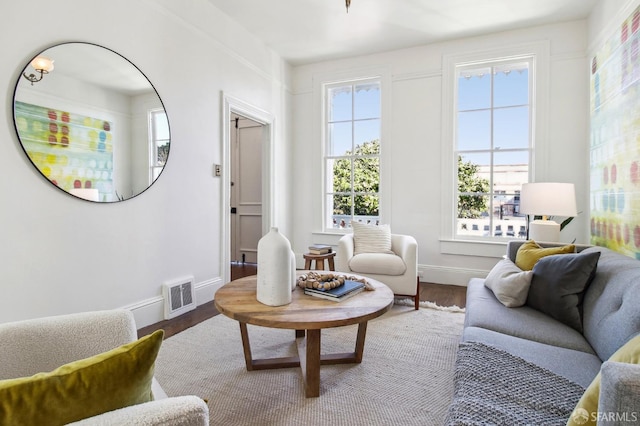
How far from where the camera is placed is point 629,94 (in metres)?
2.50

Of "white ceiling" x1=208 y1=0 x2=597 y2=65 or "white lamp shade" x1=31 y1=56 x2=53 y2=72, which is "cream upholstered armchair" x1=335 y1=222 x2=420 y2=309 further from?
"white lamp shade" x1=31 y1=56 x2=53 y2=72

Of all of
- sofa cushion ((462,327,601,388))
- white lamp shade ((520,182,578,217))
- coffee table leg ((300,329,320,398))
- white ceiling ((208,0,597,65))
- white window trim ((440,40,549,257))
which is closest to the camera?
sofa cushion ((462,327,601,388))

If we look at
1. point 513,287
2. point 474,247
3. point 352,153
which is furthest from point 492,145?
point 513,287

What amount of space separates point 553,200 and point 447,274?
5.28 feet

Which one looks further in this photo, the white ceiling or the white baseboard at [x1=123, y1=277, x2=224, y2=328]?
the white ceiling

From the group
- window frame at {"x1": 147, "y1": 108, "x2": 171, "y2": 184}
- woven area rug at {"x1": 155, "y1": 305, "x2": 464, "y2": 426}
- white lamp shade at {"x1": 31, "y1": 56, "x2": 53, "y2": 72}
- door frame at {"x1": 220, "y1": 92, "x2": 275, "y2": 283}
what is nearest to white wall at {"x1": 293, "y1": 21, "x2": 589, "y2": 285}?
door frame at {"x1": 220, "y1": 92, "x2": 275, "y2": 283}

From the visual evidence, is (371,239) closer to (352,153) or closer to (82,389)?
(352,153)

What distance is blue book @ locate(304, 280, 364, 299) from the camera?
6.11 feet

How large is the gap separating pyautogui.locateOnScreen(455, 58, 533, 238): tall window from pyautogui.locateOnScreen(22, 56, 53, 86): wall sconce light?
3.95 metres

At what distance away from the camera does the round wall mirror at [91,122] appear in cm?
208

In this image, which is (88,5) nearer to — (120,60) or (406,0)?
(120,60)

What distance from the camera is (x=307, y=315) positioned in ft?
5.30

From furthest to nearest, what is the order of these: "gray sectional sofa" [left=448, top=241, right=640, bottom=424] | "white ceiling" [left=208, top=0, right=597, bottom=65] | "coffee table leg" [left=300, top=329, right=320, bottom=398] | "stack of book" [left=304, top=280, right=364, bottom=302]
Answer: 1. "white ceiling" [left=208, top=0, right=597, bottom=65]
2. "stack of book" [left=304, top=280, right=364, bottom=302]
3. "coffee table leg" [left=300, top=329, right=320, bottom=398]
4. "gray sectional sofa" [left=448, top=241, right=640, bottom=424]

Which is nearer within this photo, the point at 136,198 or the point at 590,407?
the point at 590,407
